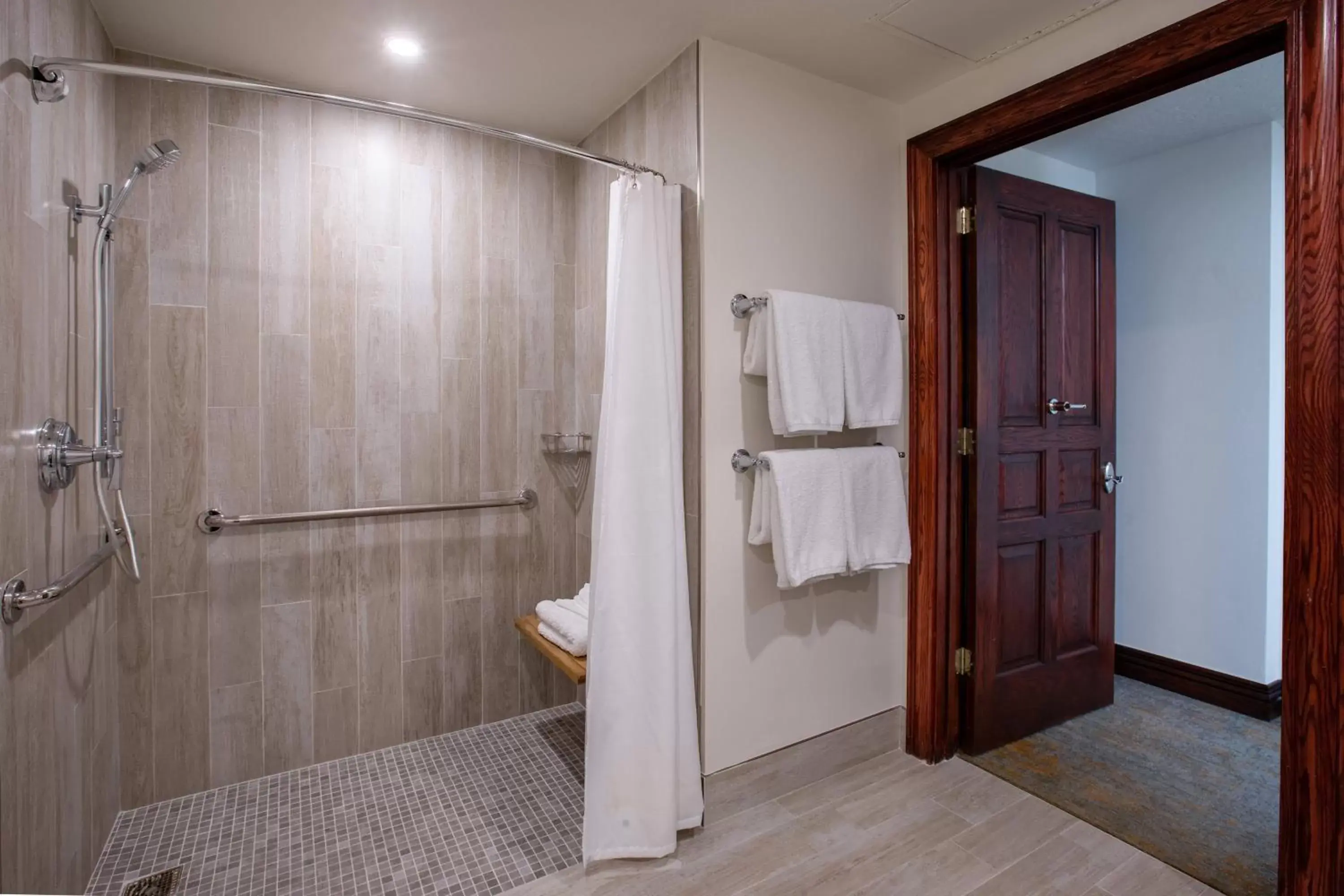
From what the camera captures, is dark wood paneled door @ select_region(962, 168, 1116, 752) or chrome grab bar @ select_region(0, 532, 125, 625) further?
dark wood paneled door @ select_region(962, 168, 1116, 752)

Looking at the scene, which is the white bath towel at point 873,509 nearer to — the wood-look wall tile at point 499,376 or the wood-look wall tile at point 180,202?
the wood-look wall tile at point 499,376

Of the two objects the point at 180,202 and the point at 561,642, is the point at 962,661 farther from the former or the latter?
the point at 180,202

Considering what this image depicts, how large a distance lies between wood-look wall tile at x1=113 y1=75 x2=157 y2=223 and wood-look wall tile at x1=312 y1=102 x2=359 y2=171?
44 centimetres

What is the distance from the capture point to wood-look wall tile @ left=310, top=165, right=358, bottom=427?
217 centimetres

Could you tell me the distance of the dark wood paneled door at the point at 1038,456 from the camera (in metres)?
2.26

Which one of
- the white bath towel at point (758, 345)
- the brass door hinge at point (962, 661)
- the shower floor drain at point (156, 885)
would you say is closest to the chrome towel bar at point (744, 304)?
the white bath towel at point (758, 345)

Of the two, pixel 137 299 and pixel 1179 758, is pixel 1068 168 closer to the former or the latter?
pixel 1179 758

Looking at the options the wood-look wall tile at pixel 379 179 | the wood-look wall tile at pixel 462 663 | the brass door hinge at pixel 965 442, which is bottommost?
the wood-look wall tile at pixel 462 663

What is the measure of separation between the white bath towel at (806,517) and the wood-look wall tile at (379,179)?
153 cm

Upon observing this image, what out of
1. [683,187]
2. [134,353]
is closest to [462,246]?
[683,187]

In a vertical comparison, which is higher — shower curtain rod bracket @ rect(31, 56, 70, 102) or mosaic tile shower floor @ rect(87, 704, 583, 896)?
shower curtain rod bracket @ rect(31, 56, 70, 102)

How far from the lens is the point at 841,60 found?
6.58 feet

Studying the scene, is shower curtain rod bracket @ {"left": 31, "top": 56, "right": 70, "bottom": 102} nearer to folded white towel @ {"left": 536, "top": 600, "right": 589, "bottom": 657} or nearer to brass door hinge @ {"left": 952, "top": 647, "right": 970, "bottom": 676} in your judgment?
folded white towel @ {"left": 536, "top": 600, "right": 589, "bottom": 657}

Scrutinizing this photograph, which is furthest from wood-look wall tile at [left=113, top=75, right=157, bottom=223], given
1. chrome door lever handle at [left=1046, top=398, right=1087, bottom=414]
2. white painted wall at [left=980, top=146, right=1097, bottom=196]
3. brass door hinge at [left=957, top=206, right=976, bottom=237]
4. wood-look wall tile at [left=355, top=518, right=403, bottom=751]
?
chrome door lever handle at [left=1046, top=398, right=1087, bottom=414]
